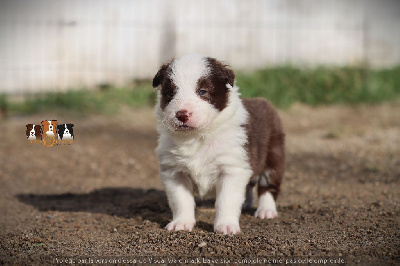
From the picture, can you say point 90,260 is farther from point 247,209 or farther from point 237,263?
point 247,209

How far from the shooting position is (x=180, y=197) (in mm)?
4191

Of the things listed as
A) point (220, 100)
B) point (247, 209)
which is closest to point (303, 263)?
point (220, 100)

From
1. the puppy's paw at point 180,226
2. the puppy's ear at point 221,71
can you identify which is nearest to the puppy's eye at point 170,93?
the puppy's ear at point 221,71

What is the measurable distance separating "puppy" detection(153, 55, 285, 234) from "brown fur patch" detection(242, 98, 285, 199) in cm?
12

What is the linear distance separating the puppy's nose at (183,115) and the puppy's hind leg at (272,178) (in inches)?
51.3

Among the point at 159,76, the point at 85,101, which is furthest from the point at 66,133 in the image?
the point at 159,76

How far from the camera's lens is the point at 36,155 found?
25.4 feet

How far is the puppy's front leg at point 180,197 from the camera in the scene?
416cm

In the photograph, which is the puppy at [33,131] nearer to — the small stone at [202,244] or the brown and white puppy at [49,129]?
the brown and white puppy at [49,129]

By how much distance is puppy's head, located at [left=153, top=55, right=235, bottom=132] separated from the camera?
149 inches

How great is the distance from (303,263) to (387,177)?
11.3 ft

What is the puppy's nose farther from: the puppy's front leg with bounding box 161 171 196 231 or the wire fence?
the wire fence

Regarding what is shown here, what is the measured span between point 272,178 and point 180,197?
42.4 inches

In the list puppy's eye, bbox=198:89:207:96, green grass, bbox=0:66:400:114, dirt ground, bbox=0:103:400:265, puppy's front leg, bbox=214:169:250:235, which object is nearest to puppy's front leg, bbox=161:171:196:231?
dirt ground, bbox=0:103:400:265
